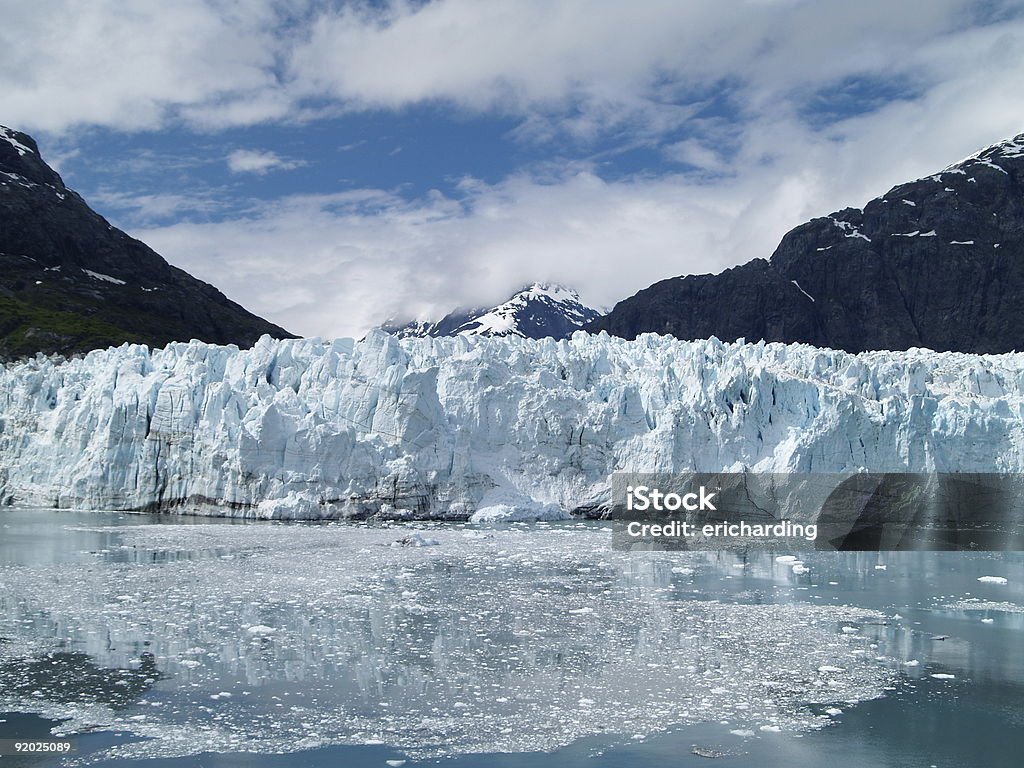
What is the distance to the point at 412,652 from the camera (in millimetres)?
10250

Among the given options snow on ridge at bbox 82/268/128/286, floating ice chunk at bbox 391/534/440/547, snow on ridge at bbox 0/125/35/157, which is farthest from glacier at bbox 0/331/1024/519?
snow on ridge at bbox 0/125/35/157

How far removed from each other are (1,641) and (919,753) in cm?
920

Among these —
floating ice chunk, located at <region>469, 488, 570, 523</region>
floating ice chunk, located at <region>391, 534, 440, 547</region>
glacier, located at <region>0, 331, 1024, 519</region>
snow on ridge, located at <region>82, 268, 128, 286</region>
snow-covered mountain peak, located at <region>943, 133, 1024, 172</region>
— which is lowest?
floating ice chunk, located at <region>391, 534, 440, 547</region>

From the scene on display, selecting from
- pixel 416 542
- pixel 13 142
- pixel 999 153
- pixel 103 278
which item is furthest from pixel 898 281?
pixel 13 142

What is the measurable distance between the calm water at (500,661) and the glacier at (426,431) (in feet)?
24.7

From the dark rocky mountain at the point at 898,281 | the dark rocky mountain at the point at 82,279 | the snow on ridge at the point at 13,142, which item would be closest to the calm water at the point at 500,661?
the dark rocky mountain at the point at 82,279

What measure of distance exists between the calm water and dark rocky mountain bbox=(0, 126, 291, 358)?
44.7m

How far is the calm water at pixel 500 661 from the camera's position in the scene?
755 centimetres

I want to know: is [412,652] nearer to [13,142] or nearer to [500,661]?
[500,661]

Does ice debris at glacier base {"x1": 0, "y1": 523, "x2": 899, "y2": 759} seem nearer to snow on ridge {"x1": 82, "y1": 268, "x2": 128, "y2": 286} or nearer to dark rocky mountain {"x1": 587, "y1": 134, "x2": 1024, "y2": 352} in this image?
dark rocky mountain {"x1": 587, "y1": 134, "x2": 1024, "y2": 352}

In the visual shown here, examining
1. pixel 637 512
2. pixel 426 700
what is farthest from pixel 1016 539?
pixel 426 700

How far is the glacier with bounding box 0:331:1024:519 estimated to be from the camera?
24766mm

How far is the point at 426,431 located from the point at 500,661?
1557 centimetres

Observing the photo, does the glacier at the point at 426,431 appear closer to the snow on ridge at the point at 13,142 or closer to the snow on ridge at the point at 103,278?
the snow on ridge at the point at 103,278
